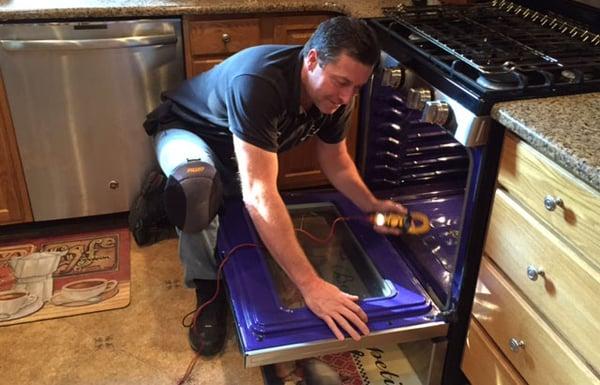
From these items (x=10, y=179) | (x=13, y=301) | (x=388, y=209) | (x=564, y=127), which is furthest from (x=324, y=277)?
(x=10, y=179)

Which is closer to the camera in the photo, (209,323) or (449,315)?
(449,315)

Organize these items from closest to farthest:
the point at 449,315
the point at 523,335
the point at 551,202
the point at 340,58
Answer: the point at 551,202, the point at 523,335, the point at 340,58, the point at 449,315

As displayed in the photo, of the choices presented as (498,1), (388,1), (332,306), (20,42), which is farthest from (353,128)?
(20,42)

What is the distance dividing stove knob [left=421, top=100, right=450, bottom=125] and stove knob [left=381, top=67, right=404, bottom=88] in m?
0.18

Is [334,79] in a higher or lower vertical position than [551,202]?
higher

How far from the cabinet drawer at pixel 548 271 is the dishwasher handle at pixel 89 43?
1.28m

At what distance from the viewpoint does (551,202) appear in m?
1.21

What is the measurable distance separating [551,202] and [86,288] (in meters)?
1.51

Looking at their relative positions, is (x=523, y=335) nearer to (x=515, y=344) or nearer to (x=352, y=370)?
(x=515, y=344)

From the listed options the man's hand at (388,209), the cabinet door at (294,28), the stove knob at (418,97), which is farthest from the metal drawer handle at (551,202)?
the cabinet door at (294,28)

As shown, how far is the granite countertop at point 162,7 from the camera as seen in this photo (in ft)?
6.44

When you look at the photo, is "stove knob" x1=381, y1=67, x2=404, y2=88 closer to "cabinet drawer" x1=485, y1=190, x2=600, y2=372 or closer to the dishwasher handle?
"cabinet drawer" x1=485, y1=190, x2=600, y2=372

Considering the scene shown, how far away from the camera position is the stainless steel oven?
141cm

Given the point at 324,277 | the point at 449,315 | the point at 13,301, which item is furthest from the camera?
the point at 13,301
